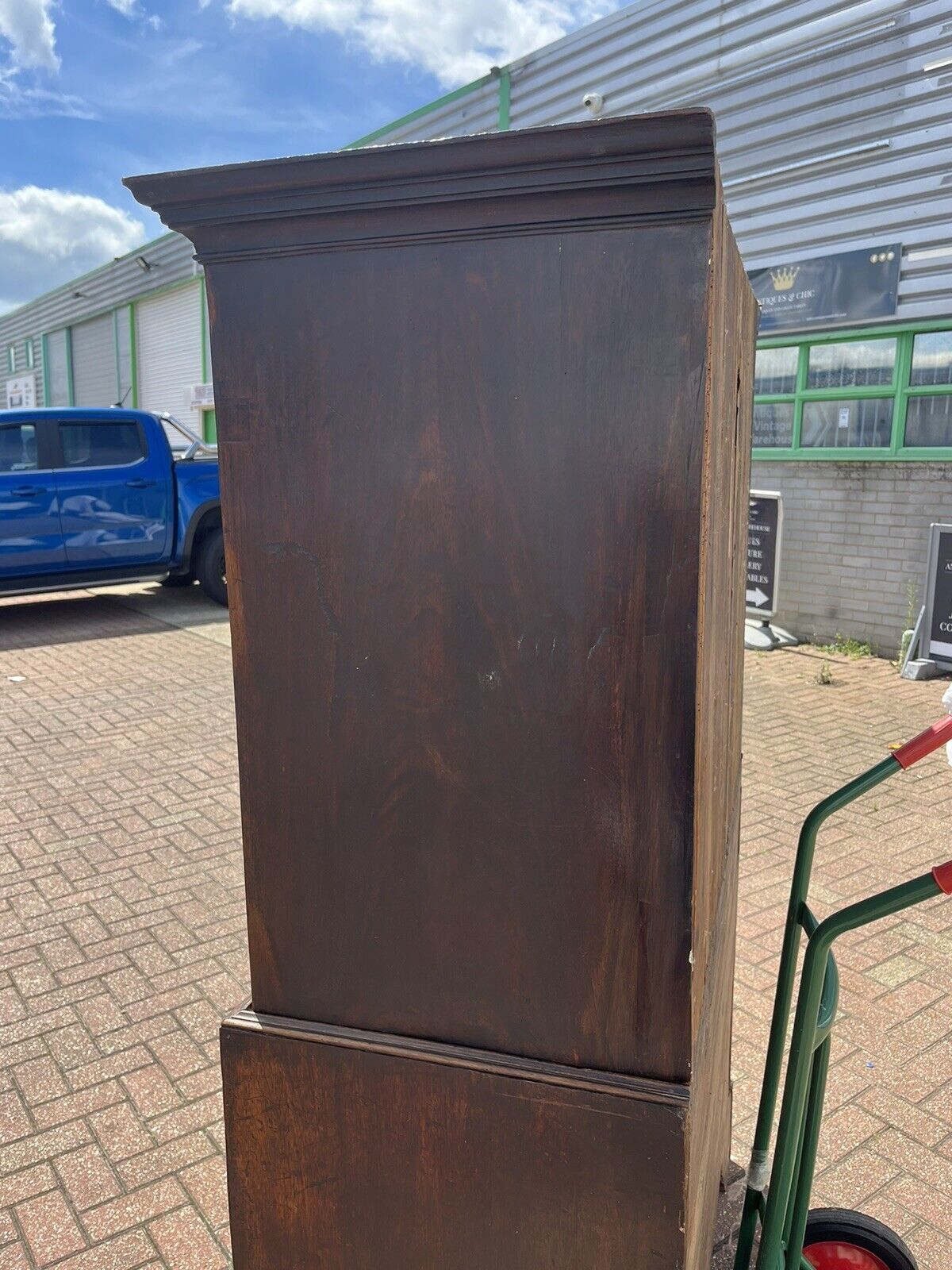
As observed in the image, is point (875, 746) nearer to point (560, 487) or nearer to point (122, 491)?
point (560, 487)

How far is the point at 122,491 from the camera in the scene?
10195 millimetres

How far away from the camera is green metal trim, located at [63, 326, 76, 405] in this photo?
25469 mm

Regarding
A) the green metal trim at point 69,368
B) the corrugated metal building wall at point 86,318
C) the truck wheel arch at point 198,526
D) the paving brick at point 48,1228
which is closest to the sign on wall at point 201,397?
the corrugated metal building wall at point 86,318

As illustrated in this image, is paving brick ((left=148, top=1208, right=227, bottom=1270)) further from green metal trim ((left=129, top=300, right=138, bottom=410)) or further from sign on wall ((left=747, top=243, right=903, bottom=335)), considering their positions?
green metal trim ((left=129, top=300, right=138, bottom=410))

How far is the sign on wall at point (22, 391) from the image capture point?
2852 cm

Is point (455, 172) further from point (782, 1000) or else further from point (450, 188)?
point (782, 1000)

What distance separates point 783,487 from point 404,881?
8268 millimetres

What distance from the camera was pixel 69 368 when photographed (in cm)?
2580

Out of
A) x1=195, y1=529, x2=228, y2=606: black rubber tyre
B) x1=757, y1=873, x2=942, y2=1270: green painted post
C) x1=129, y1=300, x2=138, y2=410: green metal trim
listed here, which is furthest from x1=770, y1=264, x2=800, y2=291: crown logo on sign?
x1=129, y1=300, x2=138, y2=410: green metal trim

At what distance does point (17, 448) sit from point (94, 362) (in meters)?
16.1

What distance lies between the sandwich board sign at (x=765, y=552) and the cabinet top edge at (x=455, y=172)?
7993 mm

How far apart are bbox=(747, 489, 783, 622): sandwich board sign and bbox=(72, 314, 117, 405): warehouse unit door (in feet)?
59.4

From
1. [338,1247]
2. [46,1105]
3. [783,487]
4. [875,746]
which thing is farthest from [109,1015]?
[783,487]

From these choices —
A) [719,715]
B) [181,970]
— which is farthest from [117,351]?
[719,715]
